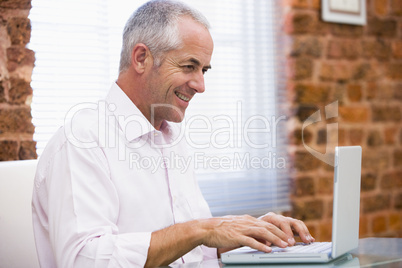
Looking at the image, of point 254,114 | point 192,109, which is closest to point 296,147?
point 254,114

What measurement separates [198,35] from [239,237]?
28.0 inches

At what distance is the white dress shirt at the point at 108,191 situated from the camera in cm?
121

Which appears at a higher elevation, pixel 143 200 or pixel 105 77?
pixel 105 77

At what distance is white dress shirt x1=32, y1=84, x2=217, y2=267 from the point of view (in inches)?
47.8

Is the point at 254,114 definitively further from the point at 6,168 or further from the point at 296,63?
the point at 6,168

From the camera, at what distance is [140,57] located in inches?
64.2

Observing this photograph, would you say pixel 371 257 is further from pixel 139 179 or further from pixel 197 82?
pixel 197 82

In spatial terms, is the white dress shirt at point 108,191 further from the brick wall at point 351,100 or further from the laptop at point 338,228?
the brick wall at point 351,100

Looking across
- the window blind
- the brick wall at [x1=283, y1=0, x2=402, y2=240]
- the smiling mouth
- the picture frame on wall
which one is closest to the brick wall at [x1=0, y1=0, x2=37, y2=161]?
the window blind

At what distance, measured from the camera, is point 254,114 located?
103 inches

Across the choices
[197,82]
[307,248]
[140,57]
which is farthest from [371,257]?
[140,57]

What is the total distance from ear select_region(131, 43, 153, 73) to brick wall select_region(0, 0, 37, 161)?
0.56 metres

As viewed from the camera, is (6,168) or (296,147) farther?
(296,147)

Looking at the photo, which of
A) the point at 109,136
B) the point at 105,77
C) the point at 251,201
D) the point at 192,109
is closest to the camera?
the point at 109,136
